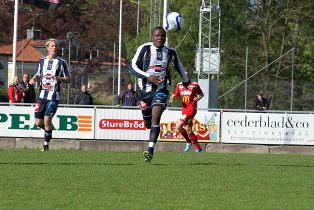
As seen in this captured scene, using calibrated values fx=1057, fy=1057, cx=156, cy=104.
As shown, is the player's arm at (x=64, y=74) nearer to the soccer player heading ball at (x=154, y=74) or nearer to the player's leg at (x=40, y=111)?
the player's leg at (x=40, y=111)

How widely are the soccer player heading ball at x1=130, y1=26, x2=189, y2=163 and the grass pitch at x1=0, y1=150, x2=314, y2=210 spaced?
0.96 metres

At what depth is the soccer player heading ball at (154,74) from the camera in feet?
55.1

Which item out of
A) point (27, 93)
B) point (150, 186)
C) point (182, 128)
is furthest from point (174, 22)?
point (150, 186)

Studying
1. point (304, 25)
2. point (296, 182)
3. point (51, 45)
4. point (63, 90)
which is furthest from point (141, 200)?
point (304, 25)

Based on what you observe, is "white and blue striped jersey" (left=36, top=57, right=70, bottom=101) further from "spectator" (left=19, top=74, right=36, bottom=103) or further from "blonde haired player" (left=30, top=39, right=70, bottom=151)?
"spectator" (left=19, top=74, right=36, bottom=103)

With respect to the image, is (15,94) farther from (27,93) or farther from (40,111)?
(40,111)

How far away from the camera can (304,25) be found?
190 ft

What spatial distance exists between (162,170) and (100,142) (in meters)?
14.4

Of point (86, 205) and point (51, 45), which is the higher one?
point (51, 45)

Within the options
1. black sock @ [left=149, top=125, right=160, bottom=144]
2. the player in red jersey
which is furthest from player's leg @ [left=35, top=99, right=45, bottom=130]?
the player in red jersey

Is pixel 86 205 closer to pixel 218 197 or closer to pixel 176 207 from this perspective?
pixel 176 207

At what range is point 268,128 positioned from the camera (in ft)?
96.3

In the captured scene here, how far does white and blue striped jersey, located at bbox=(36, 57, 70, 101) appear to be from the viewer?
66.9ft

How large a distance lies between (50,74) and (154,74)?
162 inches
